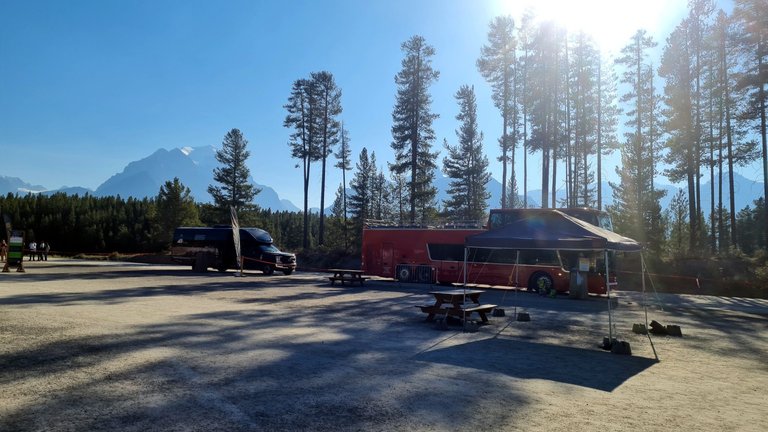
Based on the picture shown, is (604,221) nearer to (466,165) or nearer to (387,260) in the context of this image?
(387,260)

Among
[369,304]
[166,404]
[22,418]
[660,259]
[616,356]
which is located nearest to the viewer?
[22,418]

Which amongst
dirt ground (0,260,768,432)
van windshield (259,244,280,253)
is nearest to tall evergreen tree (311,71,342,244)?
van windshield (259,244,280,253)

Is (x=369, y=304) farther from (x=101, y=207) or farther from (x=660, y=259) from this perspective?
(x=101, y=207)

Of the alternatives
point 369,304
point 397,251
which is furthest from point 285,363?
point 397,251

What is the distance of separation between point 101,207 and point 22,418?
102 metres

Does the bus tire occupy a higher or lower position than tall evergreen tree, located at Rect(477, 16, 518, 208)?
lower

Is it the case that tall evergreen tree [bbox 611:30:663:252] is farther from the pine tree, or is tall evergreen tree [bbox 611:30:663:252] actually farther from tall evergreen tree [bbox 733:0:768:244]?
the pine tree

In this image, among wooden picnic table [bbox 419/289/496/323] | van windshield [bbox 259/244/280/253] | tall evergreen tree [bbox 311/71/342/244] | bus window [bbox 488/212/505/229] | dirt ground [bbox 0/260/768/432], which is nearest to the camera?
dirt ground [bbox 0/260/768/432]

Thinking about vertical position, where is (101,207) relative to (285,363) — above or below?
above

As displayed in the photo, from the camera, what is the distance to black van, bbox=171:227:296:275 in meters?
30.5

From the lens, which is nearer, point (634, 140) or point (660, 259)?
point (660, 259)

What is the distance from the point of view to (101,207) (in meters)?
92.6

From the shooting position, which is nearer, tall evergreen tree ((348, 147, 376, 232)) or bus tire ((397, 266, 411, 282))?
bus tire ((397, 266, 411, 282))

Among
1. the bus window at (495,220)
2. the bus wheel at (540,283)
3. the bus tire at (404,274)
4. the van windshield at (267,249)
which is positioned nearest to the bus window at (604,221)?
the bus wheel at (540,283)
